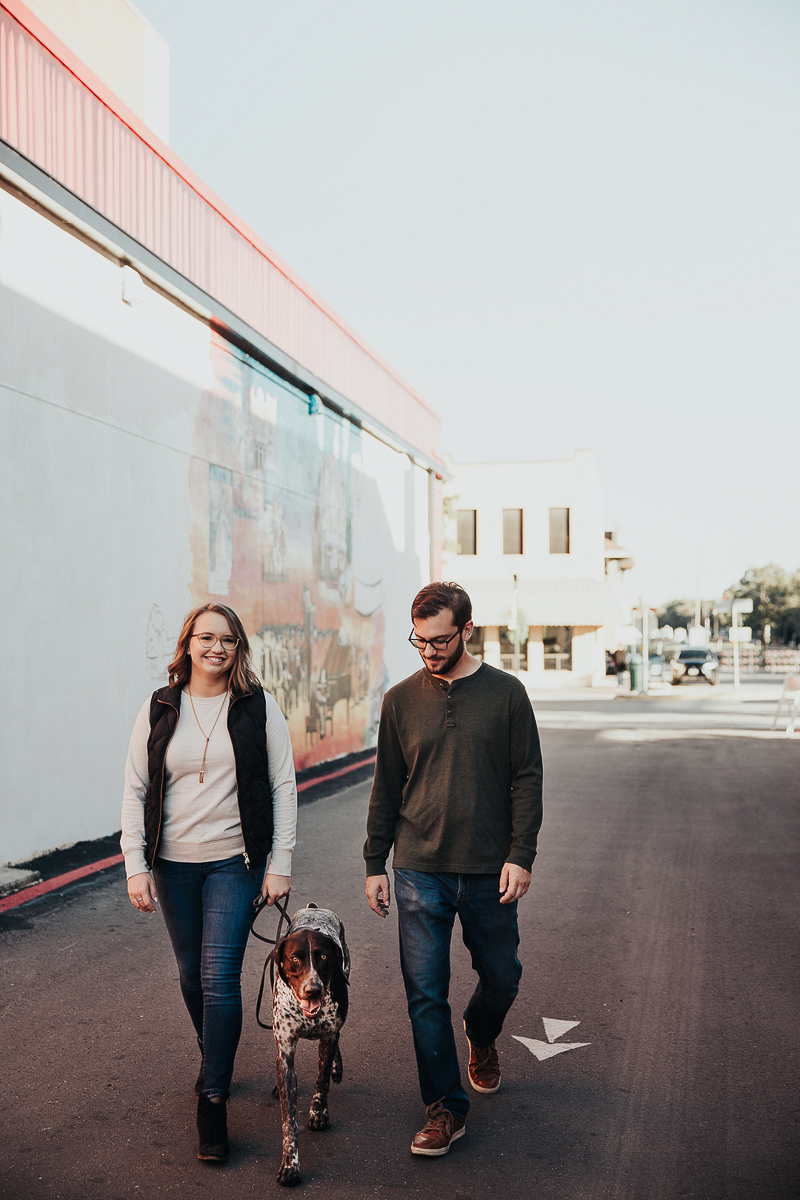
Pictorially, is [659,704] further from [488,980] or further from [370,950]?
[488,980]

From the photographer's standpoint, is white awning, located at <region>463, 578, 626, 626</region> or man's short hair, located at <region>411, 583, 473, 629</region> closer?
man's short hair, located at <region>411, 583, 473, 629</region>

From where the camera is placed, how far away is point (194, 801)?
Result: 3.59 meters

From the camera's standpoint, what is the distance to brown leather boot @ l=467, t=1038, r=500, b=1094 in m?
4.02

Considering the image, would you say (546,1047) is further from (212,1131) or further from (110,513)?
(110,513)

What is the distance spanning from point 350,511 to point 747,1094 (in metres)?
12.2

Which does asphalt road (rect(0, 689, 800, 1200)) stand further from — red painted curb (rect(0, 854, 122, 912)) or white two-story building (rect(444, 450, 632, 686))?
white two-story building (rect(444, 450, 632, 686))

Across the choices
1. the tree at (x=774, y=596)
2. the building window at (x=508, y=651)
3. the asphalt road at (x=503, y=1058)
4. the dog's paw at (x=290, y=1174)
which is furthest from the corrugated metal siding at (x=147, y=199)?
the tree at (x=774, y=596)

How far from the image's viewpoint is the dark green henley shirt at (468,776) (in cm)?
360

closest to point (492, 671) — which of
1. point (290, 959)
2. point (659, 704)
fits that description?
point (290, 959)

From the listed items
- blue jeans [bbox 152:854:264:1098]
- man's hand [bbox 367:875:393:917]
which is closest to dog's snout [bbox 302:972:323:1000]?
blue jeans [bbox 152:854:264:1098]

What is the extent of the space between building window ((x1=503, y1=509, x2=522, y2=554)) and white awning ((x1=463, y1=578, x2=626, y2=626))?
5.41 ft

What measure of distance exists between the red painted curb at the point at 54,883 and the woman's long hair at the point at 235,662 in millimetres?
3723

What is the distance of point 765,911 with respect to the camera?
6.84 metres

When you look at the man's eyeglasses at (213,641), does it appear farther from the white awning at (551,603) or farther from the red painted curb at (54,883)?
the white awning at (551,603)
